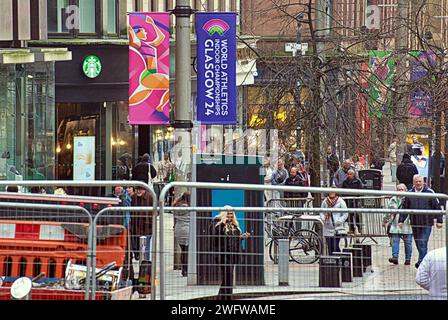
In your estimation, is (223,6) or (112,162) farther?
(223,6)

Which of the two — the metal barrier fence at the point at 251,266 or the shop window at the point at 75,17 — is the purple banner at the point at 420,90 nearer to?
the shop window at the point at 75,17

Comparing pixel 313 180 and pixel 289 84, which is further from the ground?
pixel 289 84

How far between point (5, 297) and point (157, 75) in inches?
478

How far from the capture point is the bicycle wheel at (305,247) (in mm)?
12338

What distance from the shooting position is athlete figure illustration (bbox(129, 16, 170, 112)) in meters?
22.1

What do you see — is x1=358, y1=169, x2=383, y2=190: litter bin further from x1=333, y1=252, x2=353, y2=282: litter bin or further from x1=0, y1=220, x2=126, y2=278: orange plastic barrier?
x1=0, y1=220, x2=126, y2=278: orange plastic barrier

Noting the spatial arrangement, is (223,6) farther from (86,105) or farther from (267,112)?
(267,112)

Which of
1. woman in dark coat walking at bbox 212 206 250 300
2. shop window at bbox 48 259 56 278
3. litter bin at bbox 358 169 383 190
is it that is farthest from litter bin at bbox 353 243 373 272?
litter bin at bbox 358 169 383 190

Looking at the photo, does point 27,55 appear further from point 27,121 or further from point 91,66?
point 91,66

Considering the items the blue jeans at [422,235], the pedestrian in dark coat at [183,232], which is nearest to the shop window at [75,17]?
the pedestrian in dark coat at [183,232]

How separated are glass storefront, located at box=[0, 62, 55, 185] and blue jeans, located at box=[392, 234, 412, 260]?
1700 centimetres

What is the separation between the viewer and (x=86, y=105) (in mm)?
39750
